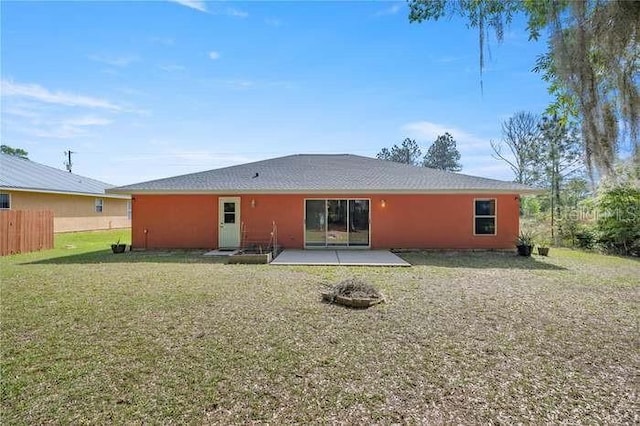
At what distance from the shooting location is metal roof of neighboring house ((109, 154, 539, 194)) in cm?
1184

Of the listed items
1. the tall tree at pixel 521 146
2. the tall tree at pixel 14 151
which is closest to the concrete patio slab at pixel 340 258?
the tall tree at pixel 521 146

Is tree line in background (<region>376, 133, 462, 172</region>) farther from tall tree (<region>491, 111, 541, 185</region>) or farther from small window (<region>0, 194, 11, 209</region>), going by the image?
small window (<region>0, 194, 11, 209</region>)

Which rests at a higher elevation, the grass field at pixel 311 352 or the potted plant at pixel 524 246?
the potted plant at pixel 524 246

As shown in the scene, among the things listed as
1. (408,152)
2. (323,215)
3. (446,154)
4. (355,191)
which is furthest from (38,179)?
(446,154)

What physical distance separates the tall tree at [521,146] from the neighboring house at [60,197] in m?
28.2

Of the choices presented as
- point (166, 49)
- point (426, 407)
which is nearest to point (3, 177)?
point (166, 49)

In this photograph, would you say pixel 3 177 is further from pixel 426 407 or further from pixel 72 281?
pixel 426 407

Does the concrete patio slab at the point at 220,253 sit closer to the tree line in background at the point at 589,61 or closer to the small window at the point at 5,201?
the tree line in background at the point at 589,61

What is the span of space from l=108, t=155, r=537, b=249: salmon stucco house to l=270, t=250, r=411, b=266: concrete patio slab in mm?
802

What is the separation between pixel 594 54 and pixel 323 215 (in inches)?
410

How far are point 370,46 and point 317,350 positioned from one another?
7268 mm

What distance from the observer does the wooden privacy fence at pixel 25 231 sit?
1129cm

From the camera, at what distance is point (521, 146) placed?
2806 cm

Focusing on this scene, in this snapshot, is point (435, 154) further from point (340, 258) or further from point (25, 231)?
point (25, 231)
